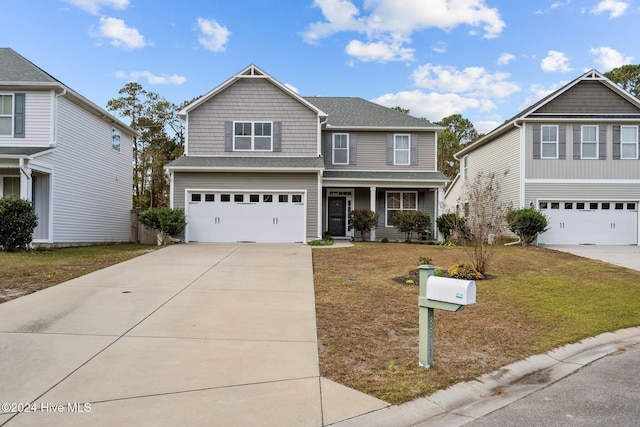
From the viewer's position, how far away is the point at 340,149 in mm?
21078

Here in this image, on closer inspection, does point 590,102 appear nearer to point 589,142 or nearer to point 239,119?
point 589,142

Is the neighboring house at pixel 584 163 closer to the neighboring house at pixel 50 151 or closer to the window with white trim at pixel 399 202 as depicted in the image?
the window with white trim at pixel 399 202

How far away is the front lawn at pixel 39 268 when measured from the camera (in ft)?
27.1

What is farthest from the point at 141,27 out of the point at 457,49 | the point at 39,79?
the point at 457,49

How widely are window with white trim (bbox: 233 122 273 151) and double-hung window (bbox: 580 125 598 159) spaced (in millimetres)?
14475

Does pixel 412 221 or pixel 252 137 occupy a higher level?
pixel 252 137

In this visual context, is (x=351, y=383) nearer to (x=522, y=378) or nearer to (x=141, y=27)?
(x=522, y=378)

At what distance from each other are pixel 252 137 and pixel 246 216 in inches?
142

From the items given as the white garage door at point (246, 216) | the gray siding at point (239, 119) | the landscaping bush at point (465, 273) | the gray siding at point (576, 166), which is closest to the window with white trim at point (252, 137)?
the gray siding at point (239, 119)

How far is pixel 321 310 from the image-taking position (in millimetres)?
7082

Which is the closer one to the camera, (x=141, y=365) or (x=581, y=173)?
(x=141, y=365)

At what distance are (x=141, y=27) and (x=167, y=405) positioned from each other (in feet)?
58.7

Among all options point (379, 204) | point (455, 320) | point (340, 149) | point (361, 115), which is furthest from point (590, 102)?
point (455, 320)

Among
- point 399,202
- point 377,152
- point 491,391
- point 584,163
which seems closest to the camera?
point 491,391
